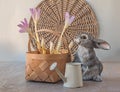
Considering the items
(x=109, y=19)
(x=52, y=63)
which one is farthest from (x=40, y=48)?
(x=109, y=19)

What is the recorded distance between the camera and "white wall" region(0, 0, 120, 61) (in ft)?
6.40

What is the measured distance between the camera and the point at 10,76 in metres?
1.31

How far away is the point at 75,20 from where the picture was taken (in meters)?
1.96

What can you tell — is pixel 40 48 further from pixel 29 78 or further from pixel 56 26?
pixel 56 26

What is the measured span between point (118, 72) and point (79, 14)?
0.68 meters

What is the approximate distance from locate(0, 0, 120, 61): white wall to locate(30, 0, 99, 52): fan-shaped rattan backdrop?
59 mm

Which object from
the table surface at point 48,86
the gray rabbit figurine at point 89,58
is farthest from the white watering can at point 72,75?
the gray rabbit figurine at point 89,58

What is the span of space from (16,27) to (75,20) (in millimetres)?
492

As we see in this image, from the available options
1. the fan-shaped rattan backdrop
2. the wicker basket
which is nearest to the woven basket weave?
the wicker basket

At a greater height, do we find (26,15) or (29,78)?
(26,15)

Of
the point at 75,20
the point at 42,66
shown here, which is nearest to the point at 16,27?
the point at 75,20

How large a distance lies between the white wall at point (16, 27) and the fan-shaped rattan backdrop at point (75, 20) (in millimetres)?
59

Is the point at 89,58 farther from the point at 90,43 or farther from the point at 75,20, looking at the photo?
the point at 75,20

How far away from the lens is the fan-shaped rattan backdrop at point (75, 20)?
194 centimetres
